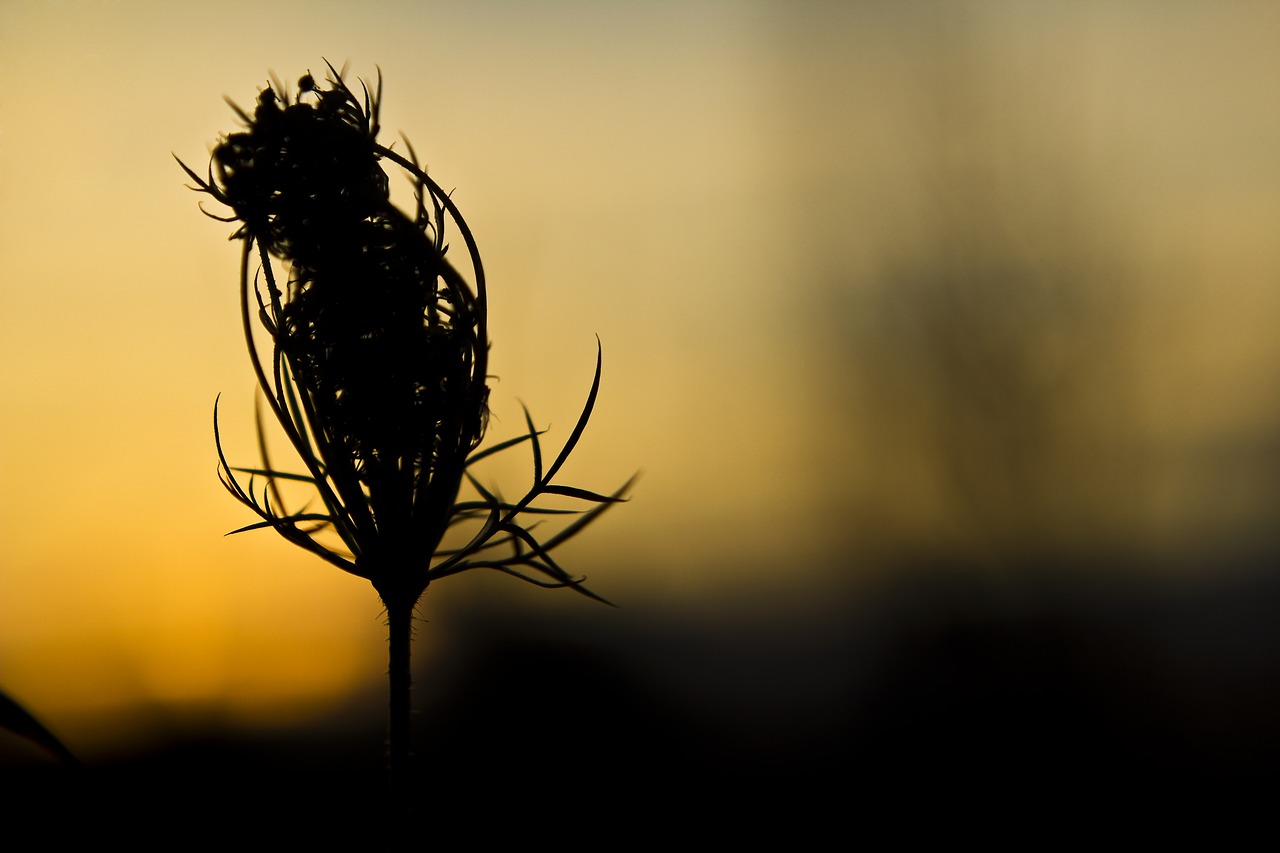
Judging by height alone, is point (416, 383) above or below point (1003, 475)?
below

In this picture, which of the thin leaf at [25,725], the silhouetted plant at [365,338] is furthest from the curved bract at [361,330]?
the thin leaf at [25,725]

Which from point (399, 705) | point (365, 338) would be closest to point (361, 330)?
point (365, 338)

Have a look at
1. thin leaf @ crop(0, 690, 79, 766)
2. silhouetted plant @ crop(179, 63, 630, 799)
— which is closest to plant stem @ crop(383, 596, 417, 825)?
silhouetted plant @ crop(179, 63, 630, 799)

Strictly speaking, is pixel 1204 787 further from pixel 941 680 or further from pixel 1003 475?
pixel 1003 475

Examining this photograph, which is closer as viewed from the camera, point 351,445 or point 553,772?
point 351,445

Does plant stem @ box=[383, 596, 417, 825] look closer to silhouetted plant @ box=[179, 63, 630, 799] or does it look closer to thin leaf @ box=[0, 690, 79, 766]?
silhouetted plant @ box=[179, 63, 630, 799]

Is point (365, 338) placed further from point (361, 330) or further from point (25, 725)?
point (25, 725)

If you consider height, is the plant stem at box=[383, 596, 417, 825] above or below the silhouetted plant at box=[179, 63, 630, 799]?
below

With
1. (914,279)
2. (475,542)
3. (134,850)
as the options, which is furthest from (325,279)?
(914,279)

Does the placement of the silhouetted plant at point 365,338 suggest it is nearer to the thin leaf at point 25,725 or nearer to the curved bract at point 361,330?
the curved bract at point 361,330
